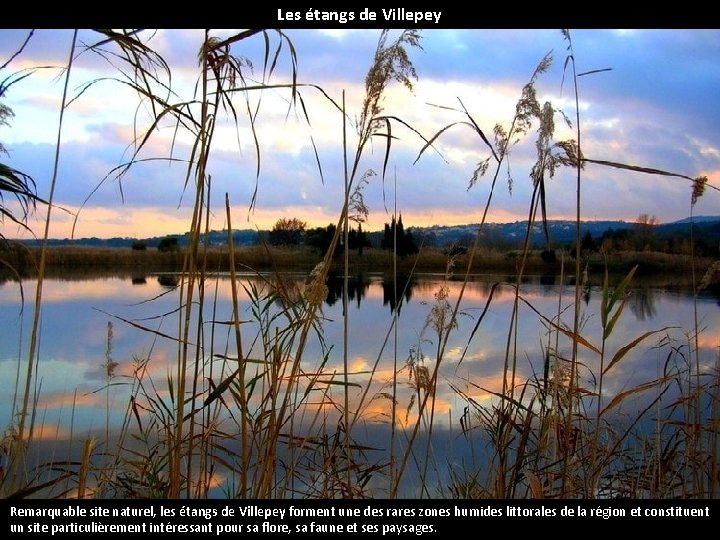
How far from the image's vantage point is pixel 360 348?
8.97 m

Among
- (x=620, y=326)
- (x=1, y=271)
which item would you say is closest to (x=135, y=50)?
(x=1, y=271)

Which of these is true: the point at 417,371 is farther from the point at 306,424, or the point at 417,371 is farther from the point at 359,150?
the point at 306,424

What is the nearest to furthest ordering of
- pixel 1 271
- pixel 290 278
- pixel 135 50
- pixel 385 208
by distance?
pixel 135 50 < pixel 385 208 < pixel 290 278 < pixel 1 271

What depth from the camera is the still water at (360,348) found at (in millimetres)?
2076

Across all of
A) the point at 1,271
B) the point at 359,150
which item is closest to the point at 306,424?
the point at 1,271

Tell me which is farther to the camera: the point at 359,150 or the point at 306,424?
the point at 306,424

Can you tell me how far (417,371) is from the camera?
215 cm

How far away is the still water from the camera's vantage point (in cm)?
208
